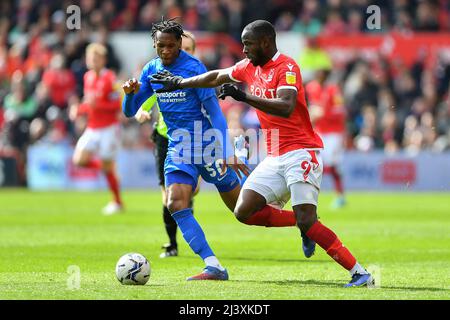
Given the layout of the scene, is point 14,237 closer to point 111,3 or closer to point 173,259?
point 173,259

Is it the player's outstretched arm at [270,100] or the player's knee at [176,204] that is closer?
the player's outstretched arm at [270,100]

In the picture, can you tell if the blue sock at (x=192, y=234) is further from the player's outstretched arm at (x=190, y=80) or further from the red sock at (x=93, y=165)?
the red sock at (x=93, y=165)

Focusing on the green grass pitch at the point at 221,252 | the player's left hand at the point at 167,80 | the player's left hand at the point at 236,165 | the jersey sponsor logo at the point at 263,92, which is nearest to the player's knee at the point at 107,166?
the green grass pitch at the point at 221,252

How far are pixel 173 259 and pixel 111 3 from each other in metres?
19.0

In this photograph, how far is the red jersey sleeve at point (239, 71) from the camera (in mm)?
9664

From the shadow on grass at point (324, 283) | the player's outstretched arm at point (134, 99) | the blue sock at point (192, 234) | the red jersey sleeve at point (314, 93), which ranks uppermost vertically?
the player's outstretched arm at point (134, 99)

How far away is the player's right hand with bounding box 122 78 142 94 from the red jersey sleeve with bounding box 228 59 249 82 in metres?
1.06

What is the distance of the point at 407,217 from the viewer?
18266mm

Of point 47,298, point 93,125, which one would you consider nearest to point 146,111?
point 47,298

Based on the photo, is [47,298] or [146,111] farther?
[146,111]

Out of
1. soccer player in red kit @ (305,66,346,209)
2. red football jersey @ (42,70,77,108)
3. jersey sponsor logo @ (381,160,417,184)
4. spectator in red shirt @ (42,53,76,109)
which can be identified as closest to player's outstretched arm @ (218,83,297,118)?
soccer player in red kit @ (305,66,346,209)

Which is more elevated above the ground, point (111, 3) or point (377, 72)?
→ point (111, 3)

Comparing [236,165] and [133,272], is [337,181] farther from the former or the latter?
[133,272]

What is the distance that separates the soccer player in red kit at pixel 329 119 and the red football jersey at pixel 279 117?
1086cm
